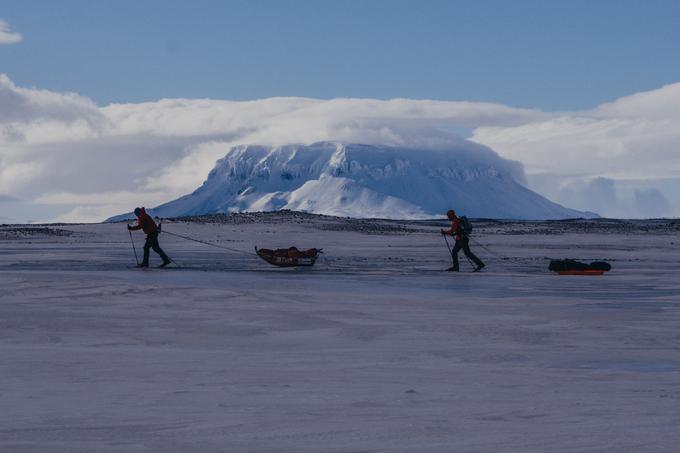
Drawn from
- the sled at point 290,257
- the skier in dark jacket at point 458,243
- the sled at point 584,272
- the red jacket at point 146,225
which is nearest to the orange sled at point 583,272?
the sled at point 584,272

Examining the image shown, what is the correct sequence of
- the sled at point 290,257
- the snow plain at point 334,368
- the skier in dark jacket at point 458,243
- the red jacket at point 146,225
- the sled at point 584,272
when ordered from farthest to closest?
1. the sled at point 290,257
2. the red jacket at point 146,225
3. the skier in dark jacket at point 458,243
4. the sled at point 584,272
5. the snow plain at point 334,368

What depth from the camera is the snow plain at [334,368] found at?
21.1ft

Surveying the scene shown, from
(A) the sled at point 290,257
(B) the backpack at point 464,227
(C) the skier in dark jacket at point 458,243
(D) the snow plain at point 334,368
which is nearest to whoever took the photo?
(D) the snow plain at point 334,368

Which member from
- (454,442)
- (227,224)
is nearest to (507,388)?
(454,442)

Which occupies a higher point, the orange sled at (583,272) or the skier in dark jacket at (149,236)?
the skier in dark jacket at (149,236)

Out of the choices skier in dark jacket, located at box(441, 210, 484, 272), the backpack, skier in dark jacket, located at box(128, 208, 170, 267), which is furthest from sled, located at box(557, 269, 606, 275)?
skier in dark jacket, located at box(128, 208, 170, 267)

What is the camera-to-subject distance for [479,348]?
1126 cm

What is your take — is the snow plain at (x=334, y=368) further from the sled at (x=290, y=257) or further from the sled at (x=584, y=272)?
the sled at (x=290, y=257)

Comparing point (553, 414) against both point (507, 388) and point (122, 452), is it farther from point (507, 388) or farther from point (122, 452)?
point (122, 452)

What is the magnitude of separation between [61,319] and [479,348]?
6.02m

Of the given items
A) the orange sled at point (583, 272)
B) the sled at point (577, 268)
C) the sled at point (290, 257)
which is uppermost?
the sled at point (290, 257)

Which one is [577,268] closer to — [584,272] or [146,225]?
[584,272]

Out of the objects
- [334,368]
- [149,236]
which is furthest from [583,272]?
[334,368]

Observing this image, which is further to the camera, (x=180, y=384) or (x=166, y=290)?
(x=166, y=290)
